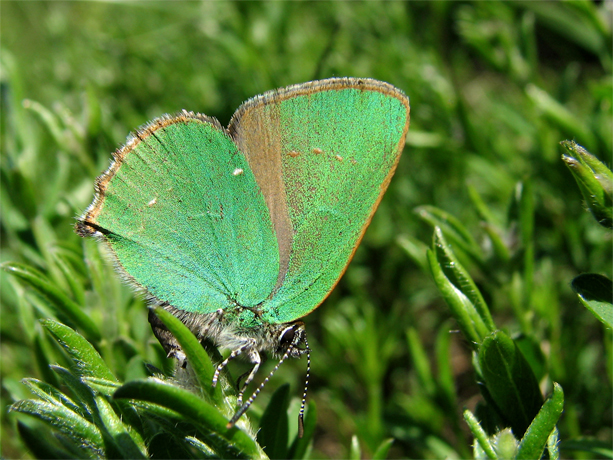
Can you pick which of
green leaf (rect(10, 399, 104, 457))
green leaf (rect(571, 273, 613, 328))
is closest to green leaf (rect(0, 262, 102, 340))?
green leaf (rect(10, 399, 104, 457))

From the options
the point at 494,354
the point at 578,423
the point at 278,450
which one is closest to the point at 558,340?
the point at 578,423

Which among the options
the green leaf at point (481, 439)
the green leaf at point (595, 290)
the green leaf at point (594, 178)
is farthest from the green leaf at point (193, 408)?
the green leaf at point (594, 178)

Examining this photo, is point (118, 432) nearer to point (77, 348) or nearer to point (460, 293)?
point (77, 348)

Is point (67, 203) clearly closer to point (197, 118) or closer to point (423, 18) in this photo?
point (197, 118)

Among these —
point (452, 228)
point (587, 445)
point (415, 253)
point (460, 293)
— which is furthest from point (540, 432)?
point (415, 253)

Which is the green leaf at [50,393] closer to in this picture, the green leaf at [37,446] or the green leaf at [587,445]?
the green leaf at [37,446]

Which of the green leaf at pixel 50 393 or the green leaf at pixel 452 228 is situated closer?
the green leaf at pixel 50 393
